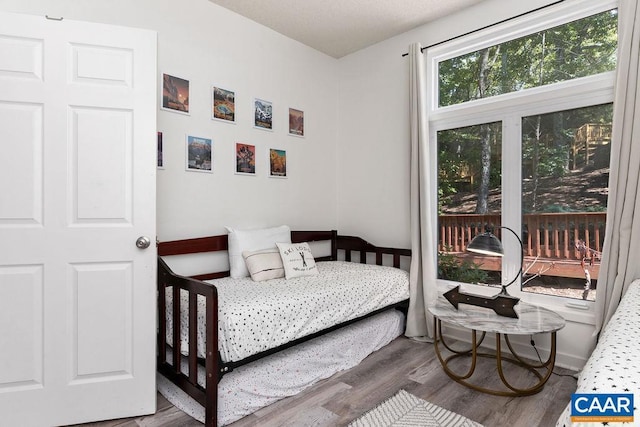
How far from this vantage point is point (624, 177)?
6.98ft

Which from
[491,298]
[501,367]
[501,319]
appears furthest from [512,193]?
[501,367]

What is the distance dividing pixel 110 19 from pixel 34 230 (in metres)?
1.42

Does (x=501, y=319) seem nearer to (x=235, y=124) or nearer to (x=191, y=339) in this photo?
(x=191, y=339)

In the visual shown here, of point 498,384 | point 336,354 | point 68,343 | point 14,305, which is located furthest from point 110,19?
point 498,384

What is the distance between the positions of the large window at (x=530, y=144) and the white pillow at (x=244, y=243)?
1497mm

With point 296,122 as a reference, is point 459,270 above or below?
below

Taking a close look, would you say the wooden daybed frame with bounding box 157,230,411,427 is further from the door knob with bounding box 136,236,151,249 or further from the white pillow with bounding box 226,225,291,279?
the door knob with bounding box 136,236,151,249

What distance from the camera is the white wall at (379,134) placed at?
10.4 feet

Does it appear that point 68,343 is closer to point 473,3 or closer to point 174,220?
point 174,220

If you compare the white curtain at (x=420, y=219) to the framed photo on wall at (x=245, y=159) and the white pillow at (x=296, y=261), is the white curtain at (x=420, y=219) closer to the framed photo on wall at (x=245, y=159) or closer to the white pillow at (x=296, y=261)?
the white pillow at (x=296, y=261)

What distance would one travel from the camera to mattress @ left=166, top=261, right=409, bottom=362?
182 cm

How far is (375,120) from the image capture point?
3.48m

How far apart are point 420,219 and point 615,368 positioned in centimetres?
217

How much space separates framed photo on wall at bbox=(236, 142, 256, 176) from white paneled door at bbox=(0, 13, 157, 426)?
1016mm
